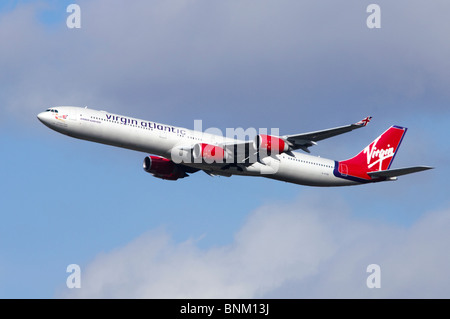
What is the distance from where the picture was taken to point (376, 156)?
8225 cm

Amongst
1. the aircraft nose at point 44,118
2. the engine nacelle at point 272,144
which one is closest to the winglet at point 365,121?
the engine nacelle at point 272,144

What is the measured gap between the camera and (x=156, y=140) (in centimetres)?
7094

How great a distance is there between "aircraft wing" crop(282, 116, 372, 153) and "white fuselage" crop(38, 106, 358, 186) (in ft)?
5.86

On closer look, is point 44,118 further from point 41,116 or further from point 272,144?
point 272,144

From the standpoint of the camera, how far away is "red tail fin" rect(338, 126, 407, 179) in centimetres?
8019

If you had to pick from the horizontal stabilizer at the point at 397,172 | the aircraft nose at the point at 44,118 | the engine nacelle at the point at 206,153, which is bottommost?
the horizontal stabilizer at the point at 397,172

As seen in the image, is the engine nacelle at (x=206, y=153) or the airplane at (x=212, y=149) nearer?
the airplane at (x=212, y=149)

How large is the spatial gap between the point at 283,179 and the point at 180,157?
10.3 metres

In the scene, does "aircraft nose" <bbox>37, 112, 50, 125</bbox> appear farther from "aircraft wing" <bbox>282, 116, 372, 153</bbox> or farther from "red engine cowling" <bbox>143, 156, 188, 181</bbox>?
"aircraft wing" <bbox>282, 116, 372, 153</bbox>

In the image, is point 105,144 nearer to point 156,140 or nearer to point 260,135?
point 156,140

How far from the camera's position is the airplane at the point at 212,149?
6964 cm

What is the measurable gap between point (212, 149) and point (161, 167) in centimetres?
802

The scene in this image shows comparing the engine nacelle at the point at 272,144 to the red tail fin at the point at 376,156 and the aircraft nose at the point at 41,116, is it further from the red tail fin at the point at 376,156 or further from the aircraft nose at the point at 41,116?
the aircraft nose at the point at 41,116

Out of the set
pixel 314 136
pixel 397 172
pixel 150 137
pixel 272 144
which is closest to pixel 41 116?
pixel 150 137
